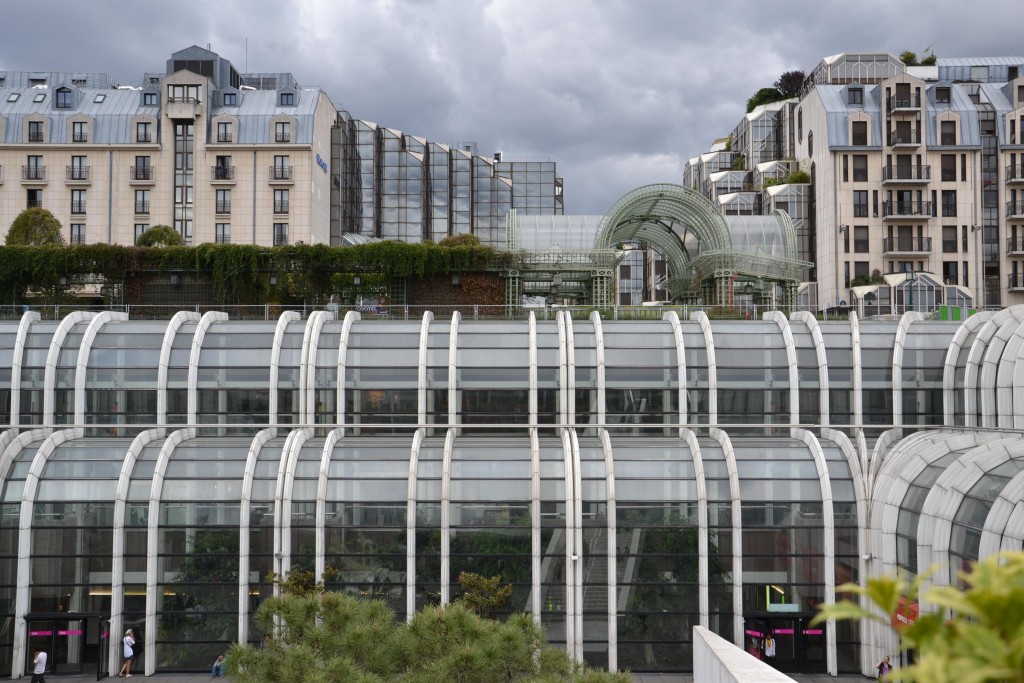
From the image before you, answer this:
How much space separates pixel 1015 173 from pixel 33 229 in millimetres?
81585

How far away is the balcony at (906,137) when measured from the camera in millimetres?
76438

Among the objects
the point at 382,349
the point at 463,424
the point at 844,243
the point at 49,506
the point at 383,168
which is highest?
the point at 383,168

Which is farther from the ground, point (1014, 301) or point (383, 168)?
point (383, 168)

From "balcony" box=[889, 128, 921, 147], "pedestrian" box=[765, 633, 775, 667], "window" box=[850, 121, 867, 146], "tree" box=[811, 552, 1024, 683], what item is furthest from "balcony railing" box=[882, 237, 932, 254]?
"tree" box=[811, 552, 1024, 683]

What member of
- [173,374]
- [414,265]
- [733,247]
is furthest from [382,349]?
[733,247]

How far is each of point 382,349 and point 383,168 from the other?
231ft

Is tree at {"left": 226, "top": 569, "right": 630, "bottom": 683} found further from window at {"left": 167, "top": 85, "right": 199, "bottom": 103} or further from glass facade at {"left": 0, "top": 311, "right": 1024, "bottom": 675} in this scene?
window at {"left": 167, "top": 85, "right": 199, "bottom": 103}

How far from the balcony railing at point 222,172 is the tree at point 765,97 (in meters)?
59.8

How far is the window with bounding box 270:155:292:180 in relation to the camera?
7738 centimetres

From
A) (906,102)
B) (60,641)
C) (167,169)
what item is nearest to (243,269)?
(167,169)

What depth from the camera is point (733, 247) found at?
59.2m

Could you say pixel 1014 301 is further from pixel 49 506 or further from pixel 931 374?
pixel 49 506

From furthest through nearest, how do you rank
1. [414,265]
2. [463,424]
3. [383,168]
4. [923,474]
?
[383,168]
[414,265]
[463,424]
[923,474]

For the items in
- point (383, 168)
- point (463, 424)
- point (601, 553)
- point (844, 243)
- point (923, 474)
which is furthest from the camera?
point (383, 168)
